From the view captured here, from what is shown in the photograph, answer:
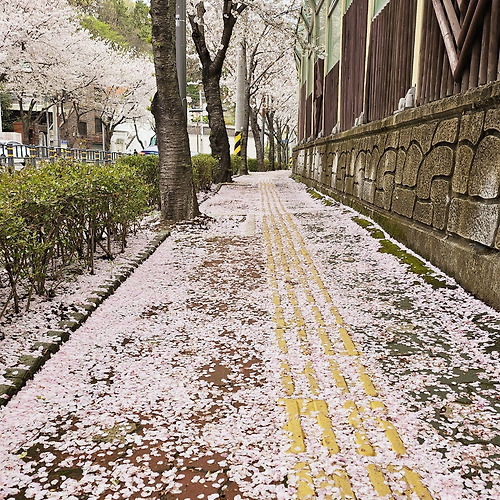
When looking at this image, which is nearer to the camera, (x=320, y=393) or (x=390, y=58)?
(x=320, y=393)

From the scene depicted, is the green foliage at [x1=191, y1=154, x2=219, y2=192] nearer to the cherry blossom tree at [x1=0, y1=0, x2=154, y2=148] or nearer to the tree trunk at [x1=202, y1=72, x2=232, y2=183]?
the tree trunk at [x1=202, y1=72, x2=232, y2=183]

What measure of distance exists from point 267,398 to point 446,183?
12.3ft

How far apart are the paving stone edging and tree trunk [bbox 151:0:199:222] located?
3.98 m

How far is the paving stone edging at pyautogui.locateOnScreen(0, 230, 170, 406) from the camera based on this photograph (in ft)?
10.9

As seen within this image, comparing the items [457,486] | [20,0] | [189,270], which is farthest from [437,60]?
[20,0]

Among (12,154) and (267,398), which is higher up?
(12,154)

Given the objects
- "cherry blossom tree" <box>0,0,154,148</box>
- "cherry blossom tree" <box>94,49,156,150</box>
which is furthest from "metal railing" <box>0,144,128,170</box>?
"cherry blossom tree" <box>94,49,156,150</box>

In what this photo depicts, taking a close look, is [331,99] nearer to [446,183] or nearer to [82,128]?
[446,183]

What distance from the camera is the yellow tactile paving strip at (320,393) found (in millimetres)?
2408

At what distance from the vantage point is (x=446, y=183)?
233 inches

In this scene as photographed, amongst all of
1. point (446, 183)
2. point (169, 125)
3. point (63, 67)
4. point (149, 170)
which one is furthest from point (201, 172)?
point (63, 67)

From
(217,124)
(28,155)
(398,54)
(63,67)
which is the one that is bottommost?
(28,155)

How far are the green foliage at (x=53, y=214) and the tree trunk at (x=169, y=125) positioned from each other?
229 centimetres

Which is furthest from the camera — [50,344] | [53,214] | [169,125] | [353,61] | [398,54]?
[353,61]
